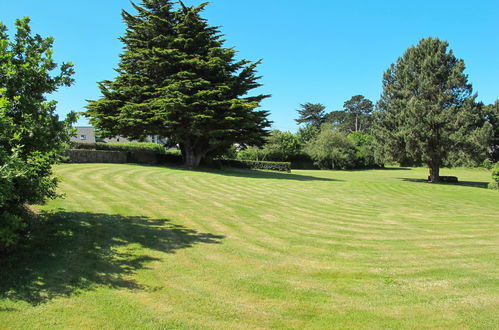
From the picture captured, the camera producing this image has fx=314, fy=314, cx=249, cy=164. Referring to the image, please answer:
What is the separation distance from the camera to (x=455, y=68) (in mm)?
31438

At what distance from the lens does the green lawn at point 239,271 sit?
4.25 meters

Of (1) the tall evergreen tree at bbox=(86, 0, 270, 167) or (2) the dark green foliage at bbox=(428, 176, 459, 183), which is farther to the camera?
(2) the dark green foliage at bbox=(428, 176, 459, 183)

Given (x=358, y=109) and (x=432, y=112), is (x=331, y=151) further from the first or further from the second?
(x=358, y=109)

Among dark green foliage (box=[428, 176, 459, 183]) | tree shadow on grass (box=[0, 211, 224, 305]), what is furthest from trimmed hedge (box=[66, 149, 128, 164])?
dark green foliage (box=[428, 176, 459, 183])

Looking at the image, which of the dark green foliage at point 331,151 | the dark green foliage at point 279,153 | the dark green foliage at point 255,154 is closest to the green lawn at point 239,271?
the dark green foliage at point 255,154

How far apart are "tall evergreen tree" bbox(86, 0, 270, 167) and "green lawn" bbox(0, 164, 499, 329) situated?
16053mm

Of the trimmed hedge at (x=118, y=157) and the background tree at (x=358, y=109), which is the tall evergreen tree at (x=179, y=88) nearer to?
the trimmed hedge at (x=118, y=157)

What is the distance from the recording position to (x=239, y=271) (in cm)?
582

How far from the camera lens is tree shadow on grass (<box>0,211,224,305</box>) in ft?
15.5

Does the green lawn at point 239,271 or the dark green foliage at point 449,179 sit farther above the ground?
the dark green foliage at point 449,179

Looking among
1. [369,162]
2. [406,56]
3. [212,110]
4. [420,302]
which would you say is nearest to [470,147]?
[406,56]

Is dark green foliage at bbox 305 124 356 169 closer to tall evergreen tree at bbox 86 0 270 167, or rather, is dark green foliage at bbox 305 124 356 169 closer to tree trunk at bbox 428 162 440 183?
tree trunk at bbox 428 162 440 183

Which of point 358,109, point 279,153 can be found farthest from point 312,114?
point 279,153

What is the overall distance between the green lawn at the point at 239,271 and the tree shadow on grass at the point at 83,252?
24 mm
